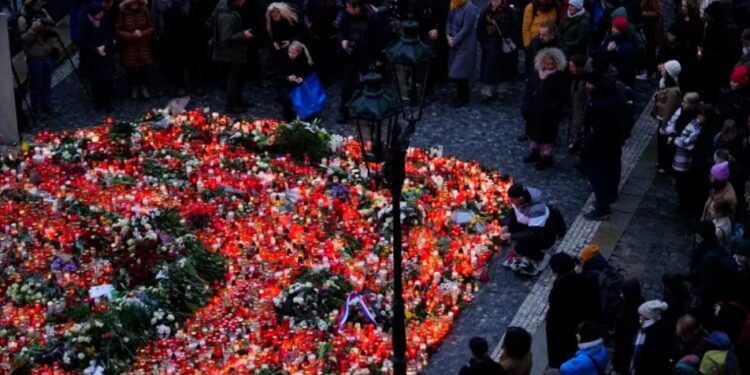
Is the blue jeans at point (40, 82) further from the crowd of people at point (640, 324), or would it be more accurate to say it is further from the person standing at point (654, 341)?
the person standing at point (654, 341)

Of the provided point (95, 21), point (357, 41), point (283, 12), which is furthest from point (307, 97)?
point (95, 21)

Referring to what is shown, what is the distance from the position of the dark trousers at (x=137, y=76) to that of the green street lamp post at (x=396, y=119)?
9292mm

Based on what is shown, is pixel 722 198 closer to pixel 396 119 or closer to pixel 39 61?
pixel 396 119

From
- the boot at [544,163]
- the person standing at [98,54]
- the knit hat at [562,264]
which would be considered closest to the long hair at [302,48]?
the person standing at [98,54]

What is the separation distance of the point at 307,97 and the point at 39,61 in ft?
12.6

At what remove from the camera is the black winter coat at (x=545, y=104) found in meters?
17.6

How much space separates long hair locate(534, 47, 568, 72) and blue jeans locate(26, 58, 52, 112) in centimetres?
704

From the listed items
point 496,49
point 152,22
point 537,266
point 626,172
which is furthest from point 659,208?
point 152,22

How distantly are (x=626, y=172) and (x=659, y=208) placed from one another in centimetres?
107

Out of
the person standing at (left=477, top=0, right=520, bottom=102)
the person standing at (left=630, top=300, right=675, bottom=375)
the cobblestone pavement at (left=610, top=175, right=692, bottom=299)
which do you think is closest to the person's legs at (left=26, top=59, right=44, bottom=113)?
the person standing at (left=477, top=0, right=520, bottom=102)

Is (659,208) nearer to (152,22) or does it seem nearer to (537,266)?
(537,266)

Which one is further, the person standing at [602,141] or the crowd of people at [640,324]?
the person standing at [602,141]

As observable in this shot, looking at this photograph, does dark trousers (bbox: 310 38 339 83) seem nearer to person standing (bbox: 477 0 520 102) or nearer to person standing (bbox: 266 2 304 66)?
person standing (bbox: 266 2 304 66)

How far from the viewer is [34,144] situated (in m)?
18.6
